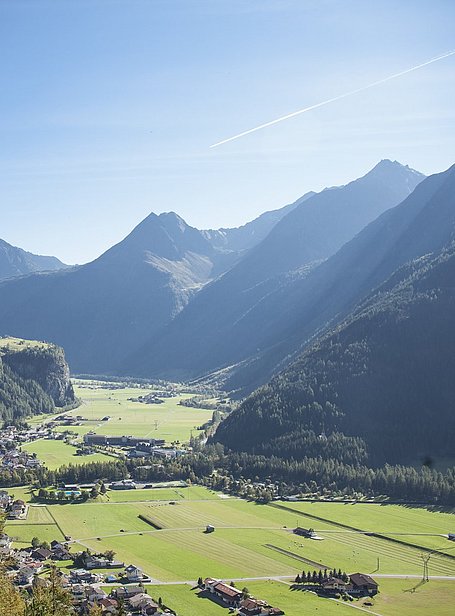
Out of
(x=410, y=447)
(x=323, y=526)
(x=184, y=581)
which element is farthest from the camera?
(x=410, y=447)

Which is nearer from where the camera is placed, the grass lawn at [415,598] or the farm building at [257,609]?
the farm building at [257,609]

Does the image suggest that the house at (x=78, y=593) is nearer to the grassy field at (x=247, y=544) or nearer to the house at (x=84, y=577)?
the house at (x=84, y=577)

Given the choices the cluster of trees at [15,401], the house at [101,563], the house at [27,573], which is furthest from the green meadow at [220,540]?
the cluster of trees at [15,401]

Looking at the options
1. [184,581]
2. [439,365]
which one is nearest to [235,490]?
[184,581]

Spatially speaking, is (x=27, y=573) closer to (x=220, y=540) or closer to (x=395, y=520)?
(x=220, y=540)

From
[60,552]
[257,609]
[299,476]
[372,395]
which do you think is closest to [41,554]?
[60,552]

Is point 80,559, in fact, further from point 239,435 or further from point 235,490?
point 239,435

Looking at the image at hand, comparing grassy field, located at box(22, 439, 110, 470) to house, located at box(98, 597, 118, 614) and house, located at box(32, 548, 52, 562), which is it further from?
house, located at box(98, 597, 118, 614)
